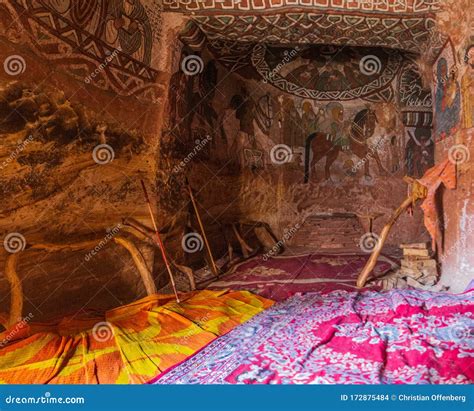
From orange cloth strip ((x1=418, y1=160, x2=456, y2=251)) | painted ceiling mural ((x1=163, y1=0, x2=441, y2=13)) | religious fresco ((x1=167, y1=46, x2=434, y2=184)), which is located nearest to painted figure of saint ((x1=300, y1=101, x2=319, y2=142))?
religious fresco ((x1=167, y1=46, x2=434, y2=184))

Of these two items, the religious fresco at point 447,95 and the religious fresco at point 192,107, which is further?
the religious fresco at point 192,107

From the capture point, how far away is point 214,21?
5828 millimetres

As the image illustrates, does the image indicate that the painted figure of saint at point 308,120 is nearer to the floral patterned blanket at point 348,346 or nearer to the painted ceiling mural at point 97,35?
the painted ceiling mural at point 97,35

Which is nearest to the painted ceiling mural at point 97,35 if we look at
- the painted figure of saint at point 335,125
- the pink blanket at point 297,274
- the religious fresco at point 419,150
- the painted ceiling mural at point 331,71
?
the pink blanket at point 297,274

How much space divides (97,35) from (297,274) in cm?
456

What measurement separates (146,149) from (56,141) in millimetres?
1573

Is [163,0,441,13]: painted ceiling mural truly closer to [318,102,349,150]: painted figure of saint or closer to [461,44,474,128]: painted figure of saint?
[461,44,474,128]: painted figure of saint

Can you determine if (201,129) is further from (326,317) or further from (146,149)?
(326,317)

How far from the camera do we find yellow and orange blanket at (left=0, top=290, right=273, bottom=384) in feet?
9.66

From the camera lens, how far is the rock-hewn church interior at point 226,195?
336 cm

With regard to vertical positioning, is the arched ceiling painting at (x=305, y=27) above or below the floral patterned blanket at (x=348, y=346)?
above

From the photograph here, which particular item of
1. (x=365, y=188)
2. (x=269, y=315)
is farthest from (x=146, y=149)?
(x=365, y=188)

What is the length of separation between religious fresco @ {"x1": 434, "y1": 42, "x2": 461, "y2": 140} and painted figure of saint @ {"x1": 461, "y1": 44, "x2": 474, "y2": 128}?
0.13m

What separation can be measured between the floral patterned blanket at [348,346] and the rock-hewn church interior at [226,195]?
0.02 m
